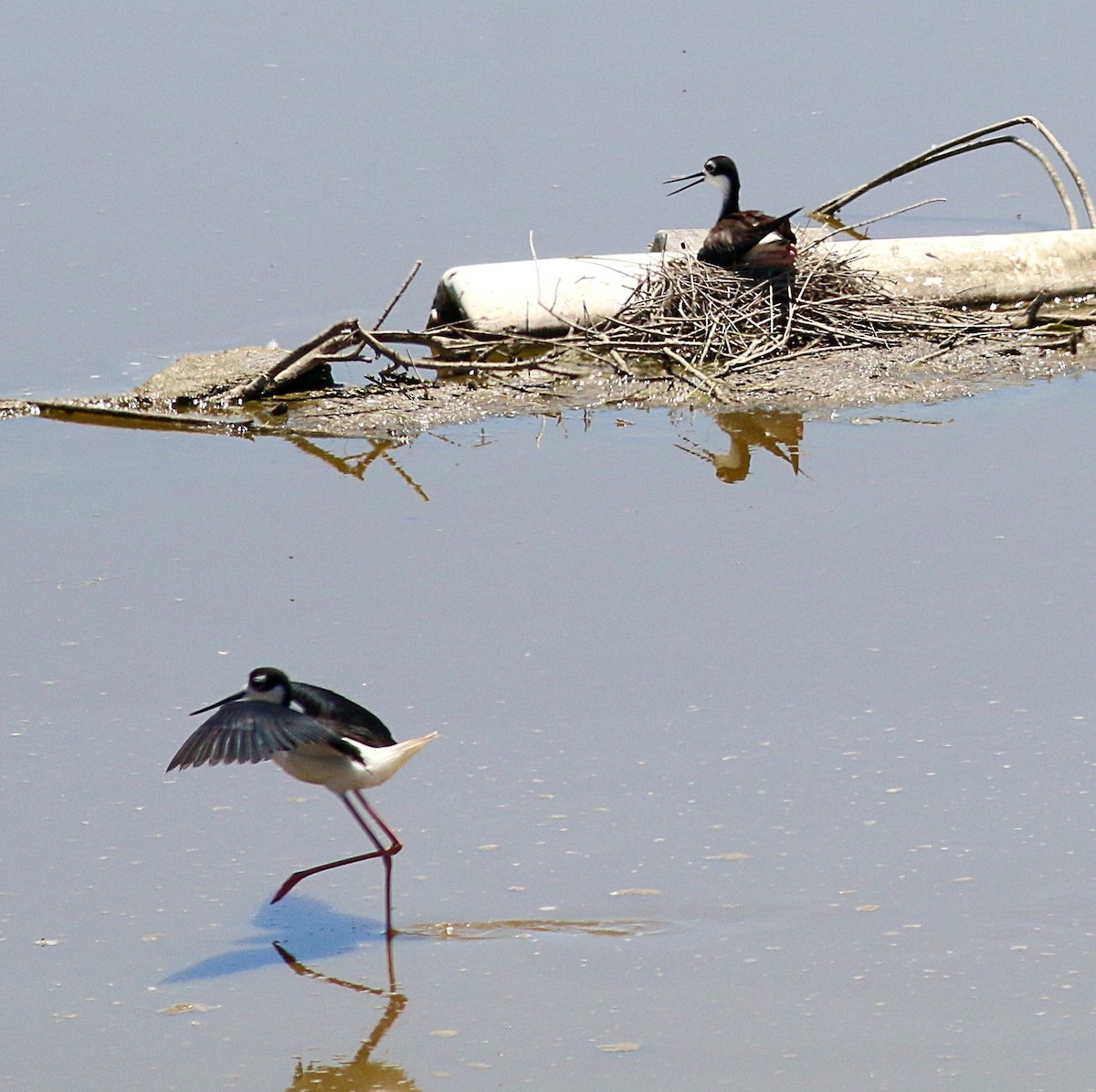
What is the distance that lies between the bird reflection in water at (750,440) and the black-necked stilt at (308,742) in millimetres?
3613

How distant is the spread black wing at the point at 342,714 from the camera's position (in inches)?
202

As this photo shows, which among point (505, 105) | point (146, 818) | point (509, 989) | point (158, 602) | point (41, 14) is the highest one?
point (41, 14)

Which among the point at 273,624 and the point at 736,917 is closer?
the point at 736,917

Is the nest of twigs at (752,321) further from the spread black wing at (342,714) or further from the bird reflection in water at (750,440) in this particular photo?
the spread black wing at (342,714)

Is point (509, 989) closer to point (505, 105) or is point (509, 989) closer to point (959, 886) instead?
point (959, 886)

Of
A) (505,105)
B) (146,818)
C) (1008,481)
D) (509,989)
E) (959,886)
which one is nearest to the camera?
(509,989)

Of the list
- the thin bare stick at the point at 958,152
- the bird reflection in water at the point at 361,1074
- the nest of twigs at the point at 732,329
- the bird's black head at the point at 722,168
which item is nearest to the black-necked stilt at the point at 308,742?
the bird reflection in water at the point at 361,1074

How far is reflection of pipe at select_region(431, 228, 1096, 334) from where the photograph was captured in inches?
400

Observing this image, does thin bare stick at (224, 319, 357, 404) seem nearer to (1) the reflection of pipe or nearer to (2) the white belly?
(1) the reflection of pipe

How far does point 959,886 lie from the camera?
518 cm

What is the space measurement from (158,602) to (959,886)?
3358 mm

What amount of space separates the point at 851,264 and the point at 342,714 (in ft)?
20.0

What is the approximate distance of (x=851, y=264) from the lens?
10516mm

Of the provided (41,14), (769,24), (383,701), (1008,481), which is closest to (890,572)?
(1008,481)
